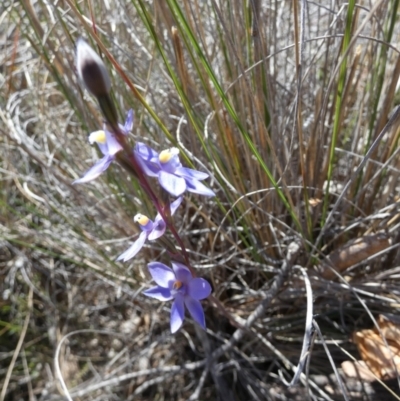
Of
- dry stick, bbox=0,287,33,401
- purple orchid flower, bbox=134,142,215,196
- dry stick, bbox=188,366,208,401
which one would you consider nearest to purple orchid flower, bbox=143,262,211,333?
purple orchid flower, bbox=134,142,215,196

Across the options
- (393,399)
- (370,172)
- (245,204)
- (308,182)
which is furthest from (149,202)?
(393,399)

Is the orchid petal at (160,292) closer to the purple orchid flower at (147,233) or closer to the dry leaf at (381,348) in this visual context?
the purple orchid flower at (147,233)

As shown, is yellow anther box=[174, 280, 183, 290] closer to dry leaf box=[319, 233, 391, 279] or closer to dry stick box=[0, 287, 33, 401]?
dry leaf box=[319, 233, 391, 279]

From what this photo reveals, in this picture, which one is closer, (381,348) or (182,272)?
(182,272)

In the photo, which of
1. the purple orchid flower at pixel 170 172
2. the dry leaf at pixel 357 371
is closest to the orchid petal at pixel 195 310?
the purple orchid flower at pixel 170 172

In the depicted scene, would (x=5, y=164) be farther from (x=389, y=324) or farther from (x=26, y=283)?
(x=389, y=324)

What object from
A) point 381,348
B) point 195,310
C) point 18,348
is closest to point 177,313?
point 195,310

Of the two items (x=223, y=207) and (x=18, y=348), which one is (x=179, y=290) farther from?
(x=18, y=348)
